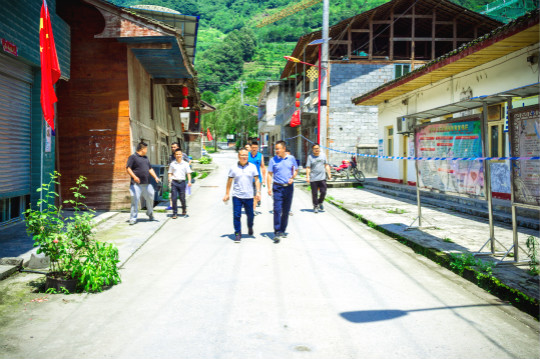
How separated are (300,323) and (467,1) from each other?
45868 mm

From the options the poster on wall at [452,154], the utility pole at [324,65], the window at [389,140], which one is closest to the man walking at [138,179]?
the poster on wall at [452,154]

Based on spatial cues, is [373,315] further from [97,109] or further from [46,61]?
[97,109]

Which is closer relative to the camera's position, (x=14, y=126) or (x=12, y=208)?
(x=14, y=126)

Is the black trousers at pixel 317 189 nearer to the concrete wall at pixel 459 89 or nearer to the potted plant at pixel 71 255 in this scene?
the concrete wall at pixel 459 89

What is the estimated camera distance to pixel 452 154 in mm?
6961

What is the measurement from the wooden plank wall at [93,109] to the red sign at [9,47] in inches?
129

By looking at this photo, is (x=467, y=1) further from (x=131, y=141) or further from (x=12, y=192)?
(x=12, y=192)

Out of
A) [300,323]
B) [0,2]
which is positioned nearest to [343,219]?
[300,323]

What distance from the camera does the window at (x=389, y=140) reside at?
19.0m

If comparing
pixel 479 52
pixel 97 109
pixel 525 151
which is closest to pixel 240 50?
pixel 97 109

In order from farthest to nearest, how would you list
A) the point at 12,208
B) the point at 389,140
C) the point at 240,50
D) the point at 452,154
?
the point at 240,50, the point at 389,140, the point at 12,208, the point at 452,154

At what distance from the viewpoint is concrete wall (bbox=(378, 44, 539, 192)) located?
10.0 meters

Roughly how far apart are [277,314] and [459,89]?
1108cm

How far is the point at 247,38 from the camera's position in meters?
98.9
